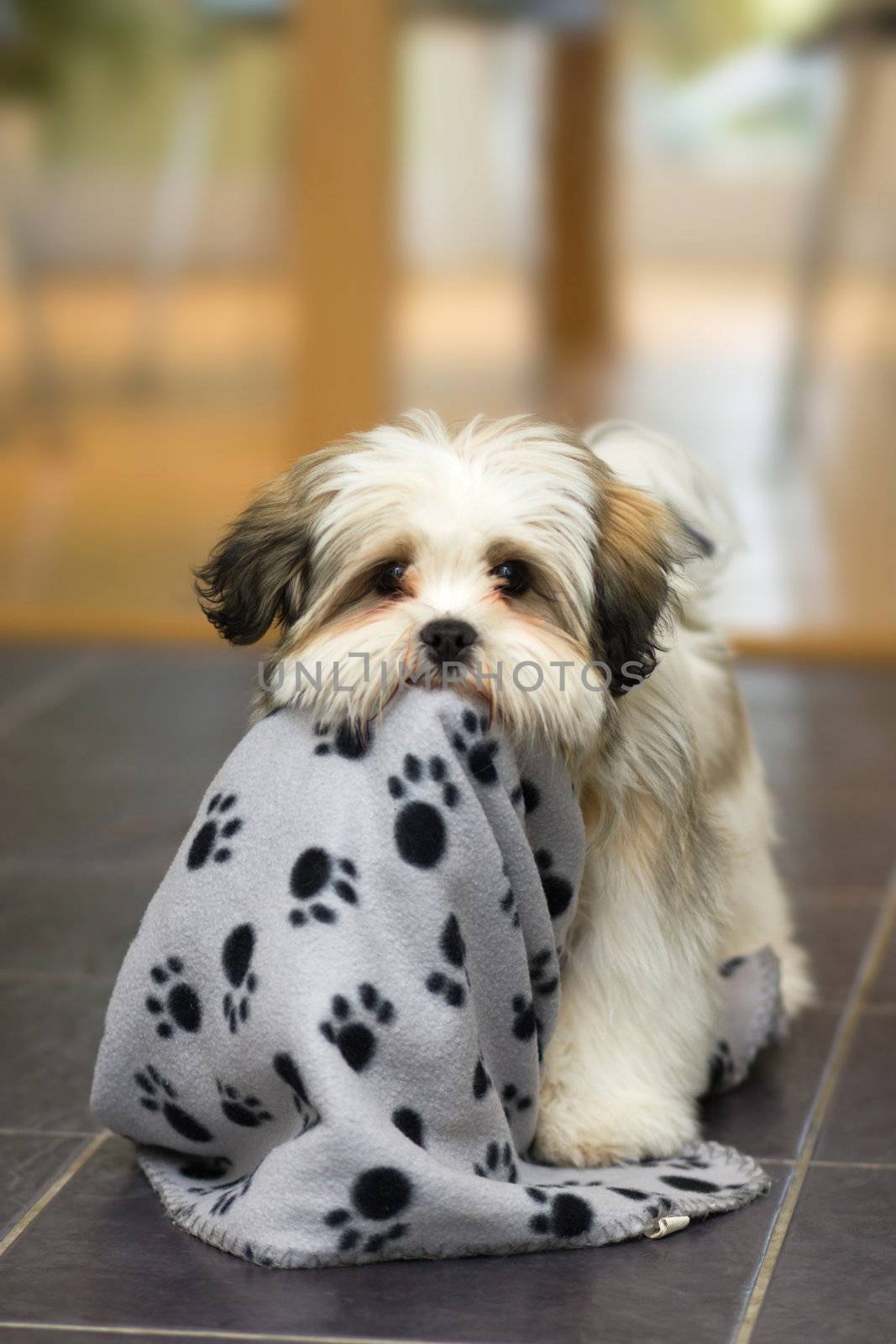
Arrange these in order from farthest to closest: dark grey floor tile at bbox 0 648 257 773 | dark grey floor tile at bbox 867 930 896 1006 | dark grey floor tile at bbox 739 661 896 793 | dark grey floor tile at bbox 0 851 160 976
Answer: dark grey floor tile at bbox 0 648 257 773 → dark grey floor tile at bbox 739 661 896 793 → dark grey floor tile at bbox 0 851 160 976 → dark grey floor tile at bbox 867 930 896 1006

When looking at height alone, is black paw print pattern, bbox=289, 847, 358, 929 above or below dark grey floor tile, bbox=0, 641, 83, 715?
above

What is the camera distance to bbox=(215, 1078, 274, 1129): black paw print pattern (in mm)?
1755

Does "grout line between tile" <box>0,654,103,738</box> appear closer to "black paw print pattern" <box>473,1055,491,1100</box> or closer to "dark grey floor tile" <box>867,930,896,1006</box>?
"dark grey floor tile" <box>867,930,896,1006</box>

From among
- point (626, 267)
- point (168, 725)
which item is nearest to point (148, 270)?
point (626, 267)

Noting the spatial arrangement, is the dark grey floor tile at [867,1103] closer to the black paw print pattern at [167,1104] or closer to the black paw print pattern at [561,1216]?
the black paw print pattern at [561,1216]

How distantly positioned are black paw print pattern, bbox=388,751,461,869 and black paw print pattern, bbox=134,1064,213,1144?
332 mm

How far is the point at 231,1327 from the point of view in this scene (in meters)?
1.61

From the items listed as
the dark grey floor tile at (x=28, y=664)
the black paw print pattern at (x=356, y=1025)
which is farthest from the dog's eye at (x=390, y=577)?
the dark grey floor tile at (x=28, y=664)

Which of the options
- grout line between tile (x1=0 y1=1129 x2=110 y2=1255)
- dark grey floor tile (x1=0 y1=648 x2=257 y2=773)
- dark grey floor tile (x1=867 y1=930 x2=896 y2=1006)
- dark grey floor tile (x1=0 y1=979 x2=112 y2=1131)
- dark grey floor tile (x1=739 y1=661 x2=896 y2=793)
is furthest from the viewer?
dark grey floor tile (x1=0 y1=648 x2=257 y2=773)

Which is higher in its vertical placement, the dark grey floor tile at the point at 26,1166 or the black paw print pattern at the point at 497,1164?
the black paw print pattern at the point at 497,1164

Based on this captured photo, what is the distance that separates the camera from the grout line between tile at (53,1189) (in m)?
1.79

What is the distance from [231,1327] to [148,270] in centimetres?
324

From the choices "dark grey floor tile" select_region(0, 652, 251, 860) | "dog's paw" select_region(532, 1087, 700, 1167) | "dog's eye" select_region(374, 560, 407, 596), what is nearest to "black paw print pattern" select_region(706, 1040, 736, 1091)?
"dog's paw" select_region(532, 1087, 700, 1167)

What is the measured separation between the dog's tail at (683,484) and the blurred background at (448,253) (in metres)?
1.85
